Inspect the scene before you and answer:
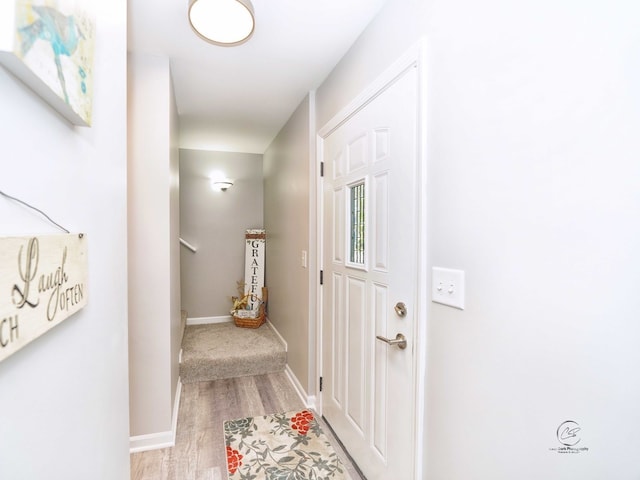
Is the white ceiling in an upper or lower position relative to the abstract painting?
upper

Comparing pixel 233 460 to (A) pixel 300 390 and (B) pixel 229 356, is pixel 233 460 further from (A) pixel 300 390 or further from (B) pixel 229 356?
(B) pixel 229 356

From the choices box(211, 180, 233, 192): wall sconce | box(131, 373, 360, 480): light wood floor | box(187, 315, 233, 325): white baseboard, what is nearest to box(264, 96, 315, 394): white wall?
box(131, 373, 360, 480): light wood floor

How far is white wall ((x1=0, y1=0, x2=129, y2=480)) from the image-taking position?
487 millimetres

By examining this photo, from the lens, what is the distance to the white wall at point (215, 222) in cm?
399

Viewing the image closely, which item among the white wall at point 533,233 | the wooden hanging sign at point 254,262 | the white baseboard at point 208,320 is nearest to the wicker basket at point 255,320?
the wooden hanging sign at point 254,262

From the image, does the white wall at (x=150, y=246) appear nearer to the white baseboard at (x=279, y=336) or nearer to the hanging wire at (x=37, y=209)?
the white baseboard at (x=279, y=336)

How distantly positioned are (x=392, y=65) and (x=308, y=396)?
2235mm

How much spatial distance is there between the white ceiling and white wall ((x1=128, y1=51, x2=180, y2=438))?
0.24 meters

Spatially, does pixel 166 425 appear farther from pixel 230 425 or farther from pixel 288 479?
pixel 288 479

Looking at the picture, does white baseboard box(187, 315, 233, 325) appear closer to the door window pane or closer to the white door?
the white door

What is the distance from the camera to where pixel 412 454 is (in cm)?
126

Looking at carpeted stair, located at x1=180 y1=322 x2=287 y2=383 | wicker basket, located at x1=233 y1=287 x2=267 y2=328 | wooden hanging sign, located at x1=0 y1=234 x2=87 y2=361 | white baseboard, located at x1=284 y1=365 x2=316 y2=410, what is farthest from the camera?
wicker basket, located at x1=233 y1=287 x2=267 y2=328

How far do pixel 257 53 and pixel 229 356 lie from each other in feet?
8.05

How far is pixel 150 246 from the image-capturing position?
1.89 metres
